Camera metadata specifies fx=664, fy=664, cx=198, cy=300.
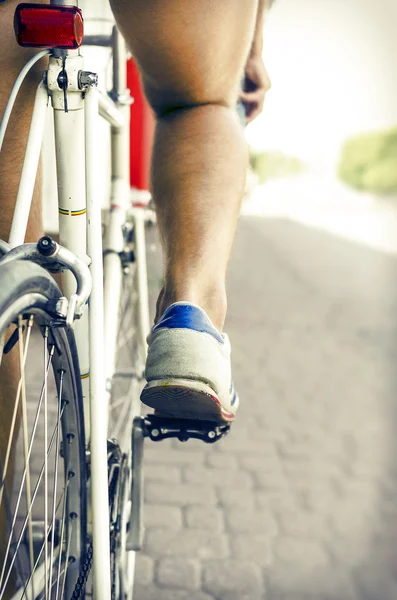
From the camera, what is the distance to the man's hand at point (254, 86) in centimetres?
176

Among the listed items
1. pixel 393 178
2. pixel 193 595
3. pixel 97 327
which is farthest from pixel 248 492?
pixel 393 178

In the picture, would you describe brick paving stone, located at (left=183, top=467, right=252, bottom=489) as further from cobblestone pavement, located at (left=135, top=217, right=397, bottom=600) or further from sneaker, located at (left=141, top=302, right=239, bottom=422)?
sneaker, located at (left=141, top=302, right=239, bottom=422)

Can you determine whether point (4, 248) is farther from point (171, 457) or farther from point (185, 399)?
point (171, 457)

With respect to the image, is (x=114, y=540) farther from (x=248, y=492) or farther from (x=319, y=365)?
(x=319, y=365)

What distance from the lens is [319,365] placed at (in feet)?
15.0

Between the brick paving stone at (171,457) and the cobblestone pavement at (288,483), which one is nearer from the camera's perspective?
the cobblestone pavement at (288,483)

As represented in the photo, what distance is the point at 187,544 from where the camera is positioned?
97.7 inches

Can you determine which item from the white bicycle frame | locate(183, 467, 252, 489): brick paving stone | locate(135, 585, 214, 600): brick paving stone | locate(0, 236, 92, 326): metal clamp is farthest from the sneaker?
locate(183, 467, 252, 489): brick paving stone

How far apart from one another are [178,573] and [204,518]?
0.36m

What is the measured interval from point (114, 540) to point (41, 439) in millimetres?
1716

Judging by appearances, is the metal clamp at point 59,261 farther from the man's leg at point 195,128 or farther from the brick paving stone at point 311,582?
the brick paving stone at point 311,582

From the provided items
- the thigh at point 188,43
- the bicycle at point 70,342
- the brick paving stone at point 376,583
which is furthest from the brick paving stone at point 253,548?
the thigh at point 188,43

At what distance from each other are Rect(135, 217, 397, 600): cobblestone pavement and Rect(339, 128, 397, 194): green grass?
46.0ft

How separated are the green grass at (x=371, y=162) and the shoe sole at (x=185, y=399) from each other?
1728 cm
